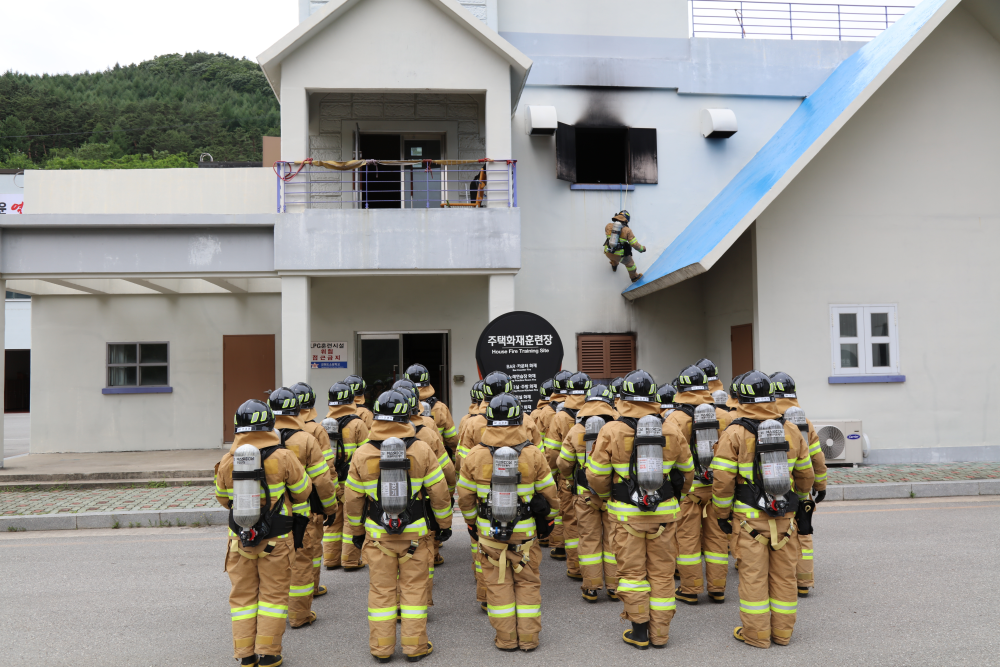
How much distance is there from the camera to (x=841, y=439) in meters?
11.8

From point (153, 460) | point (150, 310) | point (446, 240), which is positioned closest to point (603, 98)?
point (446, 240)

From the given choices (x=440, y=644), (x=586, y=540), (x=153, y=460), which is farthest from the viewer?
(x=153, y=460)

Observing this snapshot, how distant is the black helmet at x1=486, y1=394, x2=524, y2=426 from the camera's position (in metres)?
5.16

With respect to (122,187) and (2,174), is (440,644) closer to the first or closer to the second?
(122,187)

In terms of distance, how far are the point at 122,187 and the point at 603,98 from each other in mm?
9926

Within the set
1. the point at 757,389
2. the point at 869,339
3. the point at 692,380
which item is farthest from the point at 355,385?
the point at 869,339

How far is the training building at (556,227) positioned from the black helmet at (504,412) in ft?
20.2

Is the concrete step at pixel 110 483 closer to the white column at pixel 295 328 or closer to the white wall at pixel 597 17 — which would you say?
the white column at pixel 295 328

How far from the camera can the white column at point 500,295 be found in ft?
38.2

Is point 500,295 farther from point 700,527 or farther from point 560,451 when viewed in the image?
point 700,527

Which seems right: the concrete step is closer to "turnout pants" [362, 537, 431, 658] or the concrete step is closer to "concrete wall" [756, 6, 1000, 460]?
"turnout pants" [362, 537, 431, 658]

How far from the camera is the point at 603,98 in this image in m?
14.5

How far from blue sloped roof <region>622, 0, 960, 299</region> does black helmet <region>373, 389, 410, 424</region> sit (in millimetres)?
6619

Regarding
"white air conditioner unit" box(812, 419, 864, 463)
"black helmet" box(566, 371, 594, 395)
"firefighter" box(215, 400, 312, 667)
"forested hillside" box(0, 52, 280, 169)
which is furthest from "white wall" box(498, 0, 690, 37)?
"forested hillside" box(0, 52, 280, 169)
